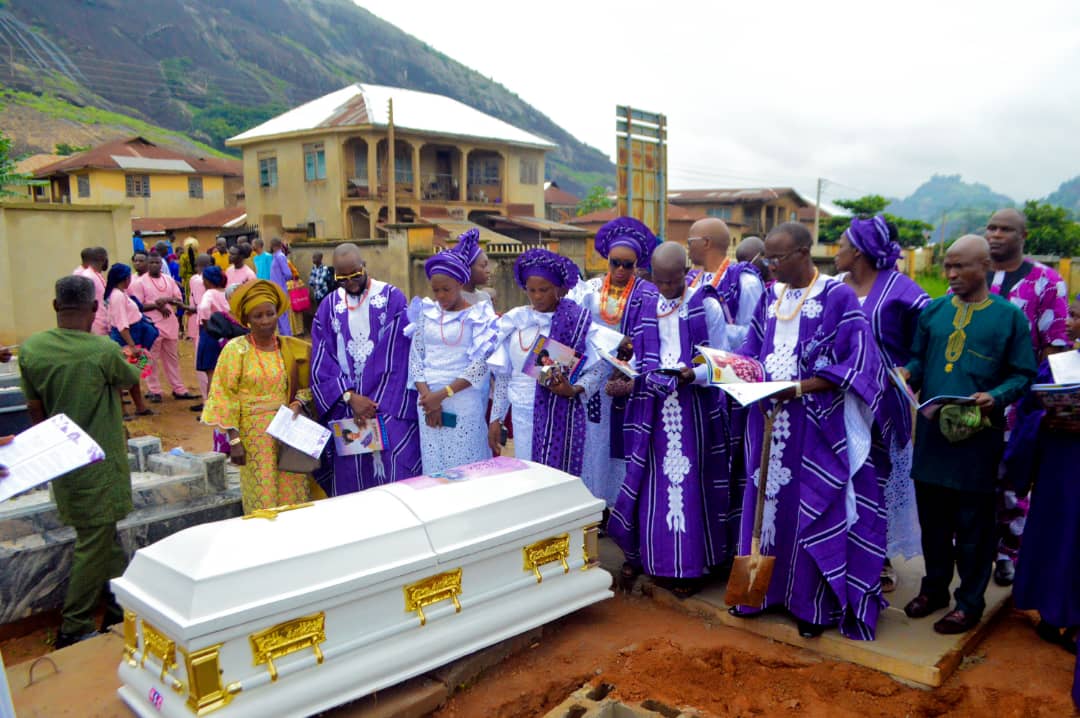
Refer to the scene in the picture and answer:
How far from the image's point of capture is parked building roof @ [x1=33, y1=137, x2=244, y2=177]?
115ft

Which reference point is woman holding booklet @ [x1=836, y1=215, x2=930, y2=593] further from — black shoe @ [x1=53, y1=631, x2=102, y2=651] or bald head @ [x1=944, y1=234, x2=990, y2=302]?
black shoe @ [x1=53, y1=631, x2=102, y2=651]

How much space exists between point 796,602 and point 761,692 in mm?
534

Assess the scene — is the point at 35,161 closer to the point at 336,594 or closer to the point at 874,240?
the point at 336,594

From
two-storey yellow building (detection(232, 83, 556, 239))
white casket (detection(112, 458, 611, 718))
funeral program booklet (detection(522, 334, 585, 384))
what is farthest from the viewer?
two-storey yellow building (detection(232, 83, 556, 239))

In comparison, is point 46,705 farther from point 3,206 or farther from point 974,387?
point 3,206

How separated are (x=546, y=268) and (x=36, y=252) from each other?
990 cm

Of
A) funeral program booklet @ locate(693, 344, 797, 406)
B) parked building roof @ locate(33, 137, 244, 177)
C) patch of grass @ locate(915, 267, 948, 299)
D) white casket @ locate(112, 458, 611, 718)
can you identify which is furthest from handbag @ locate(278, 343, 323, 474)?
parked building roof @ locate(33, 137, 244, 177)

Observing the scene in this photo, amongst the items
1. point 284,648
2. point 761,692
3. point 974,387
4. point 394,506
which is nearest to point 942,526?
point 974,387

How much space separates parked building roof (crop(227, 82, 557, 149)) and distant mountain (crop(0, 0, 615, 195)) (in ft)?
81.8

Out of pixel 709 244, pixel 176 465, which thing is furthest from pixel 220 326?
pixel 709 244

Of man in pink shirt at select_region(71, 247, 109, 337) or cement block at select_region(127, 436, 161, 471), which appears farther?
man in pink shirt at select_region(71, 247, 109, 337)

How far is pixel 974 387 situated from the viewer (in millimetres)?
3447

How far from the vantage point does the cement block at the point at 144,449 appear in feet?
16.8

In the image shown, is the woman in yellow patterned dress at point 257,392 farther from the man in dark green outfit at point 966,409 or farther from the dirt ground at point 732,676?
the man in dark green outfit at point 966,409
